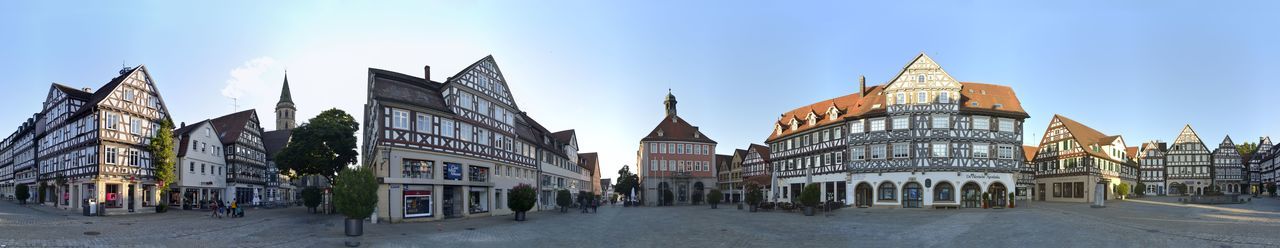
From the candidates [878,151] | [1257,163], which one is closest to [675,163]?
[878,151]

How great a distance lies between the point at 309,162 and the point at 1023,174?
66.8m

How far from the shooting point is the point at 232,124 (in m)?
66.2

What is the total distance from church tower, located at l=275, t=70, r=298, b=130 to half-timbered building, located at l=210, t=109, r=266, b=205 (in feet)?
137

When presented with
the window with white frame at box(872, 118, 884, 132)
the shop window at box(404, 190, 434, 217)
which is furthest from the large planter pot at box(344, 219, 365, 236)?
the window with white frame at box(872, 118, 884, 132)

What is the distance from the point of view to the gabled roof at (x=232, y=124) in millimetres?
63188

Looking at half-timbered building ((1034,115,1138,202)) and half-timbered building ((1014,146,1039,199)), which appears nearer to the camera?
half-timbered building ((1034,115,1138,202))

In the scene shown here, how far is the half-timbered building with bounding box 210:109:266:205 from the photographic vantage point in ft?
205

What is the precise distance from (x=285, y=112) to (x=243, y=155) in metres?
50.5

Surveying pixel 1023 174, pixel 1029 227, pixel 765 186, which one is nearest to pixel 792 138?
pixel 765 186

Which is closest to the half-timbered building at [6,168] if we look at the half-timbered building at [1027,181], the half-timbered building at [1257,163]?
the half-timbered building at [1027,181]

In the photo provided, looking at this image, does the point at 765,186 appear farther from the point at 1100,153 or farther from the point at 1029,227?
the point at 1029,227

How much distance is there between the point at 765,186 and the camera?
6881 cm

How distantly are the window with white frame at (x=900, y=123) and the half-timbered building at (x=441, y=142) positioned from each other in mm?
26045

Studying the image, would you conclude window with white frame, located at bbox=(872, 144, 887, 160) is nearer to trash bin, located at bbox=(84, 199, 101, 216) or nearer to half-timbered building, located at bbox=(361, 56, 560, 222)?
half-timbered building, located at bbox=(361, 56, 560, 222)
